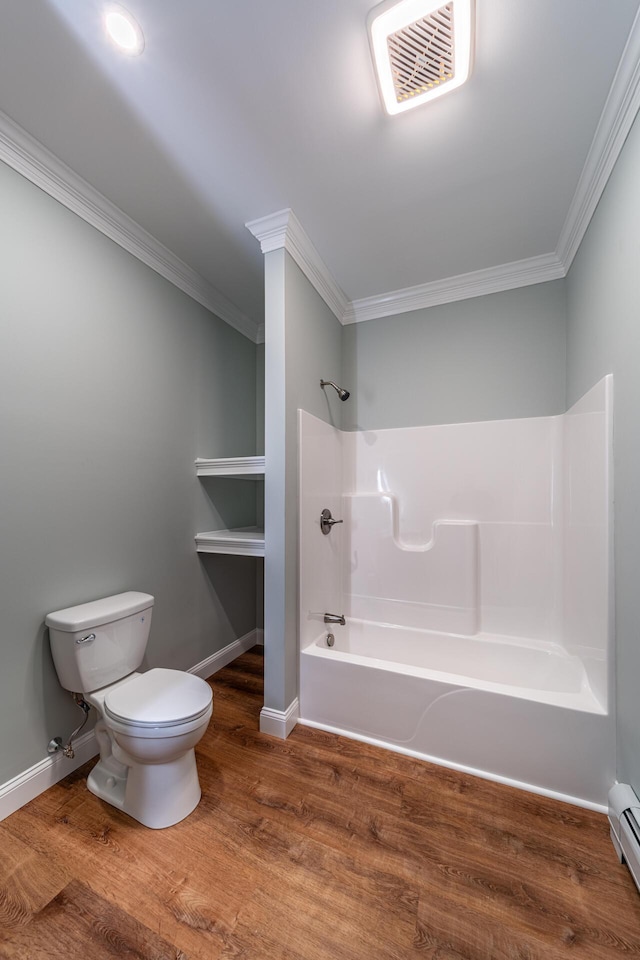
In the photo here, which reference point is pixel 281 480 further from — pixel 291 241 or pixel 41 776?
pixel 41 776

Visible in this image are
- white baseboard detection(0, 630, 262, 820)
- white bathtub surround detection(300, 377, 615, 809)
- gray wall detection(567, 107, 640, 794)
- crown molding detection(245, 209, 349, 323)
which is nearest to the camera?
gray wall detection(567, 107, 640, 794)

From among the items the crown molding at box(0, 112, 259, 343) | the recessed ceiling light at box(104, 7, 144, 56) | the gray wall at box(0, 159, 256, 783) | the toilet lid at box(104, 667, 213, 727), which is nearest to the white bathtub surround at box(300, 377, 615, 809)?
the toilet lid at box(104, 667, 213, 727)

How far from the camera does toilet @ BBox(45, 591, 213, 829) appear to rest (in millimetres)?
1267

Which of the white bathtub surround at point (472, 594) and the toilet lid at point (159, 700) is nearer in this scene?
the toilet lid at point (159, 700)

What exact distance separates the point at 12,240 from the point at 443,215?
5.95 feet

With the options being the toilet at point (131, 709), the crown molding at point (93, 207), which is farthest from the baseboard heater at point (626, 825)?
the crown molding at point (93, 207)

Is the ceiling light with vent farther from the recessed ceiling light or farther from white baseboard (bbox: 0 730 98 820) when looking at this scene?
white baseboard (bbox: 0 730 98 820)

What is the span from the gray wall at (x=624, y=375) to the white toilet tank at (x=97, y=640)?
6.23ft

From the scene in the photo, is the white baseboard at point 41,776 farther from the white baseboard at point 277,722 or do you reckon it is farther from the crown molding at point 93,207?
the crown molding at point 93,207

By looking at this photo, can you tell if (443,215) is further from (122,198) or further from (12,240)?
(12,240)

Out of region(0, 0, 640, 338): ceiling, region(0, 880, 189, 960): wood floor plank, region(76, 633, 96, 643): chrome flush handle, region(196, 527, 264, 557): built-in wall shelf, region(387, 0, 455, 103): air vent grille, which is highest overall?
region(387, 0, 455, 103): air vent grille

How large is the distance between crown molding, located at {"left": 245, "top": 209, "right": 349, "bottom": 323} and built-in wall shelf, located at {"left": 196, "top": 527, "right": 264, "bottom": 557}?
1505 mm

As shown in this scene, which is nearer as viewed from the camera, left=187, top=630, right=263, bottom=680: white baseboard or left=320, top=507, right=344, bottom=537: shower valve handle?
left=320, top=507, right=344, bottom=537: shower valve handle

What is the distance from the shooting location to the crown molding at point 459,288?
82.4 inches
